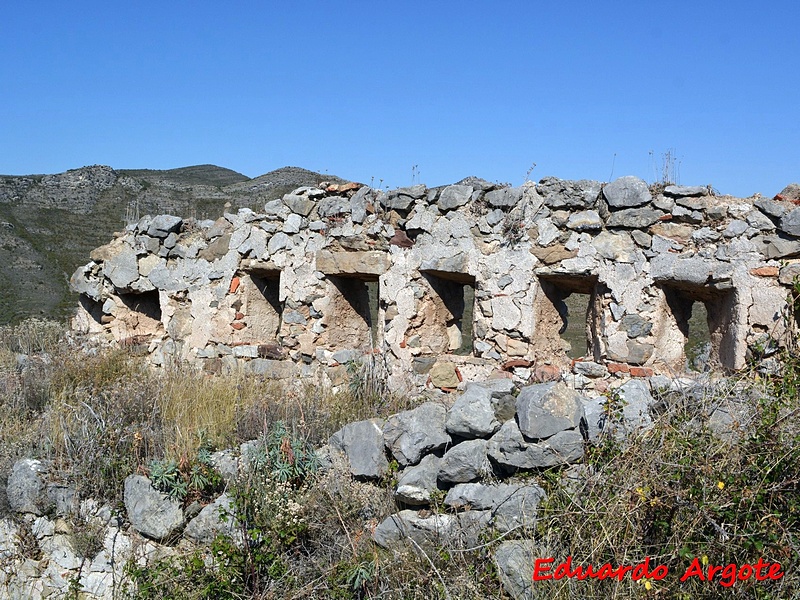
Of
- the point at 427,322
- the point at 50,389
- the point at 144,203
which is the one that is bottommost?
the point at 50,389

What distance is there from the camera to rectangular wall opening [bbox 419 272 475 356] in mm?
6357

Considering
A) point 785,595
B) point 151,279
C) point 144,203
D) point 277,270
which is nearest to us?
point 785,595

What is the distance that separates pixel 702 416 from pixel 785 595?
0.94 metres

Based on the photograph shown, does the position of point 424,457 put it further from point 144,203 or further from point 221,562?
point 144,203

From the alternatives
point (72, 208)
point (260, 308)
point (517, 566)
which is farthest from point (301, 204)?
point (72, 208)

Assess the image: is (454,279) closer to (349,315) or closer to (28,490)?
(349,315)

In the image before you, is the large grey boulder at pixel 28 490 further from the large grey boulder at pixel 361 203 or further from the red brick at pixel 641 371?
the red brick at pixel 641 371

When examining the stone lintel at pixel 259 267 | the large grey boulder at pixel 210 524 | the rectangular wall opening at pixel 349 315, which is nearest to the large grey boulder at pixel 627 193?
the rectangular wall opening at pixel 349 315

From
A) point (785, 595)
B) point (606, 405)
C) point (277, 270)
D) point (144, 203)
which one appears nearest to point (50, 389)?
point (277, 270)

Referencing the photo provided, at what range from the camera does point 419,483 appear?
4.05 m

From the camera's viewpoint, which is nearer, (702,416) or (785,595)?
(785,595)

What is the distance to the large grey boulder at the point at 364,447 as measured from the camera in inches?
171

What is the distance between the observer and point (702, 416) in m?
3.53

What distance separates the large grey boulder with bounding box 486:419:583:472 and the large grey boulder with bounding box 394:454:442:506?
40cm
